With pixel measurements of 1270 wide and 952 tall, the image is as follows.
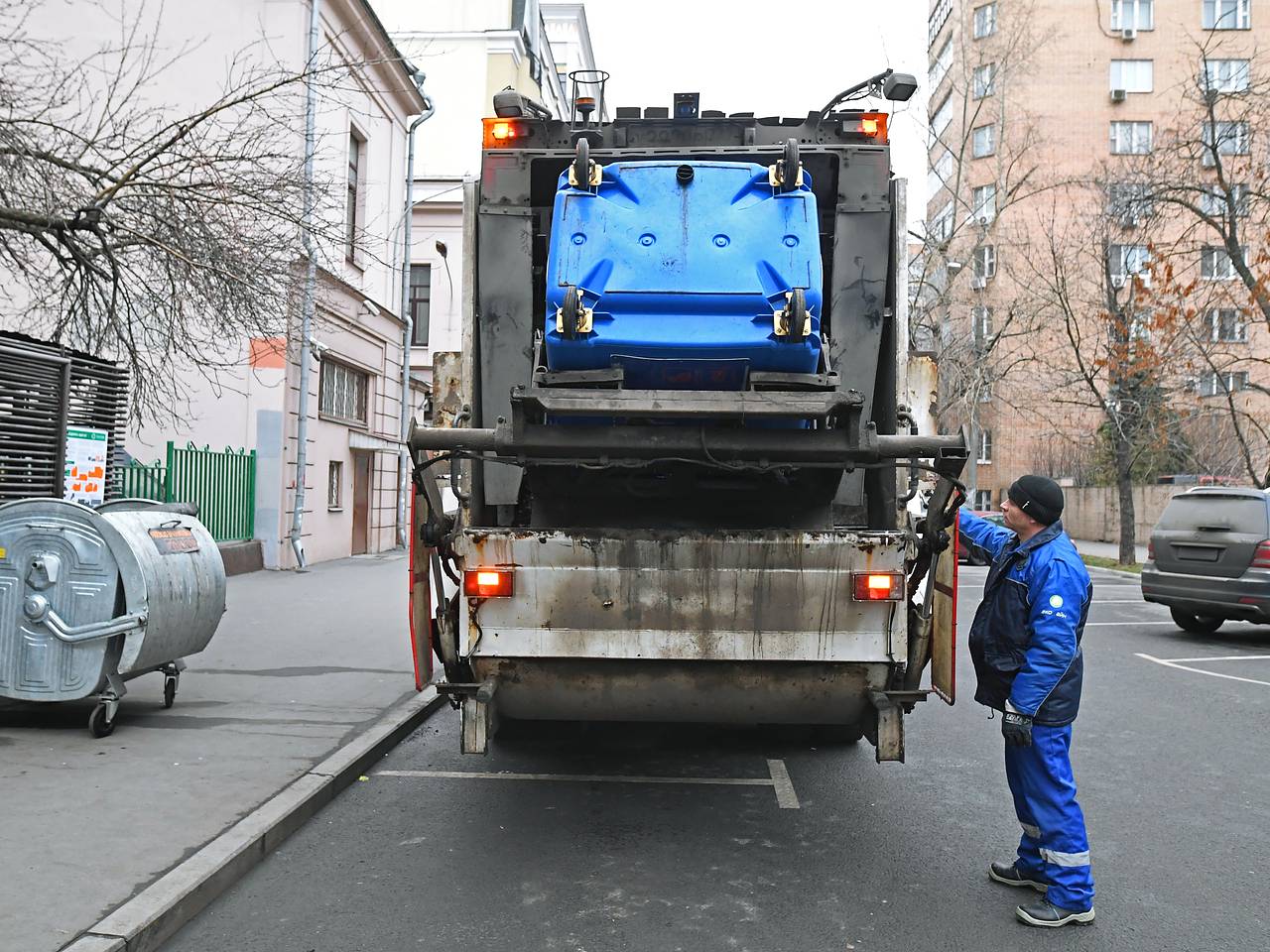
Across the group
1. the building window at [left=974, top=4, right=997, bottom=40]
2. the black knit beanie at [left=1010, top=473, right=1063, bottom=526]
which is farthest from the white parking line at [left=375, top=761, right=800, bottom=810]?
the building window at [left=974, top=4, right=997, bottom=40]

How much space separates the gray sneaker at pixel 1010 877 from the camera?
441 centimetres

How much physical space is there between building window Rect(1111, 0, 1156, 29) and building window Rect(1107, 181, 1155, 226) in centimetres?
2514

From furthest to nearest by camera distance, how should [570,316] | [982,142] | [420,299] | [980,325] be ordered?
[982,142], [420,299], [980,325], [570,316]

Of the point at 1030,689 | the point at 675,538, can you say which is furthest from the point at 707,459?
the point at 1030,689

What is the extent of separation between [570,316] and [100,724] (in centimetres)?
407

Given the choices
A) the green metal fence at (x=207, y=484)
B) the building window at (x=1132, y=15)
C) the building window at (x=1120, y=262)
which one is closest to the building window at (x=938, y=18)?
the building window at (x=1132, y=15)

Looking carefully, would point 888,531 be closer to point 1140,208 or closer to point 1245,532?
point 1245,532

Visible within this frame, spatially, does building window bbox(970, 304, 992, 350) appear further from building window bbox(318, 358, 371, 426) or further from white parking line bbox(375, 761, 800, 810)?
white parking line bbox(375, 761, 800, 810)

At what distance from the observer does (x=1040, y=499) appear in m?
4.46

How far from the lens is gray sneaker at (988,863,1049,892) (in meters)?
4.41

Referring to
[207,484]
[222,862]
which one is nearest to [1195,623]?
[222,862]

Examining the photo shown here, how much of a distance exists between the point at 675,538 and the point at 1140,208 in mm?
21036

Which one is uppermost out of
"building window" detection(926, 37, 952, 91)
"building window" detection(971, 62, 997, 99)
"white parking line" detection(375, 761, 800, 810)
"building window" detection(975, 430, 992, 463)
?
"building window" detection(926, 37, 952, 91)

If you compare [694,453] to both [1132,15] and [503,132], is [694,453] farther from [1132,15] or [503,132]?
[1132,15]
